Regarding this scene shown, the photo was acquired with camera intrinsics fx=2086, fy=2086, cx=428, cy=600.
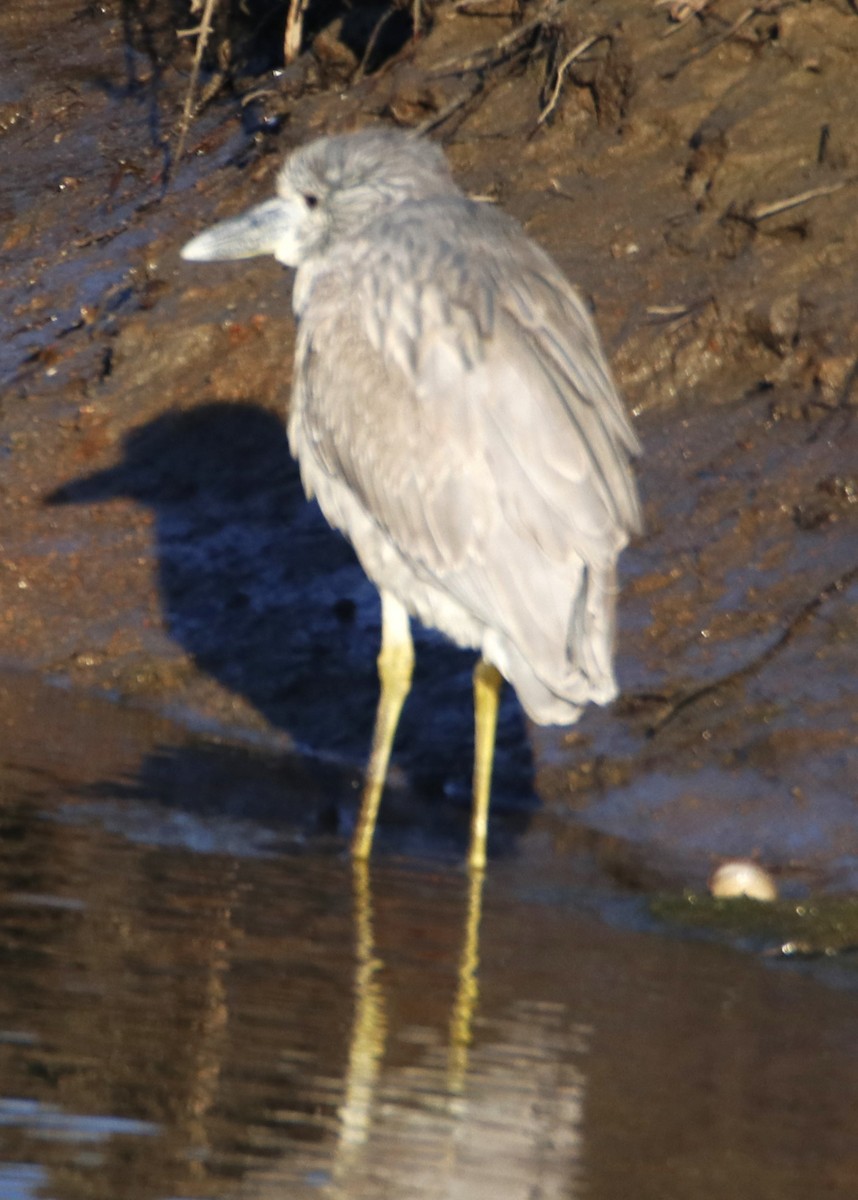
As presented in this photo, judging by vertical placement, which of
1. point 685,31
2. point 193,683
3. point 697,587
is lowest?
point 193,683

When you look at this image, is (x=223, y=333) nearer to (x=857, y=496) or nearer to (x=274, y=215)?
(x=274, y=215)

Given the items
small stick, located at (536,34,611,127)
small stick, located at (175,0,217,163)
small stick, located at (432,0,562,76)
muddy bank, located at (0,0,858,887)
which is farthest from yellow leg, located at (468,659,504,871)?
small stick, located at (175,0,217,163)

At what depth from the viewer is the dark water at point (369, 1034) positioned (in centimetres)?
304

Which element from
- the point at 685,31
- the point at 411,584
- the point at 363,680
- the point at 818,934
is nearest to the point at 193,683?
the point at 363,680

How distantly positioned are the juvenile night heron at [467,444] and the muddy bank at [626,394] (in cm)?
69

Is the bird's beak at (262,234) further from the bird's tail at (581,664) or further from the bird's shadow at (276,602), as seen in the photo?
the bird's tail at (581,664)

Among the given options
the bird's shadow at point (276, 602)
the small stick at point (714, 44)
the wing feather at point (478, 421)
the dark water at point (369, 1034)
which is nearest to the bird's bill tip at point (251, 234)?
the wing feather at point (478, 421)

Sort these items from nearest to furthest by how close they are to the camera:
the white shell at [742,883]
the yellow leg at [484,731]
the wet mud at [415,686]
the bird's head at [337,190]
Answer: the wet mud at [415,686] < the white shell at [742,883] < the yellow leg at [484,731] < the bird's head at [337,190]

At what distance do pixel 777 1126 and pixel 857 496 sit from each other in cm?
347

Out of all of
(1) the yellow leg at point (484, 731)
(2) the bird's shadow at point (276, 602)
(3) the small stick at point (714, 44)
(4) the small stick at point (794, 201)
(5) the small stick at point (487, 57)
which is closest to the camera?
(1) the yellow leg at point (484, 731)

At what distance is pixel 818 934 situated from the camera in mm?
4594

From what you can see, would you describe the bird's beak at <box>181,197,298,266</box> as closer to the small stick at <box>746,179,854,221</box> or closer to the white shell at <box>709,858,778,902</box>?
the white shell at <box>709,858,778,902</box>

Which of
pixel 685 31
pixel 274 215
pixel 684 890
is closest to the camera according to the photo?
pixel 684 890

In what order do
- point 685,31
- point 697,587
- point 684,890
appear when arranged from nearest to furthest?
point 684,890 → point 697,587 → point 685,31
